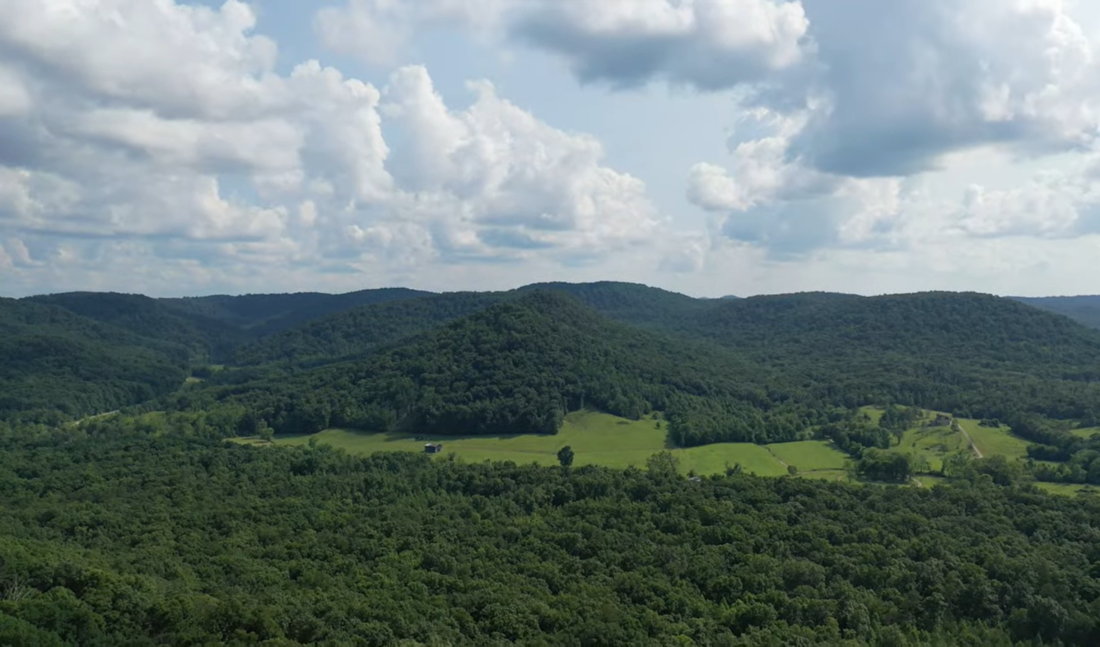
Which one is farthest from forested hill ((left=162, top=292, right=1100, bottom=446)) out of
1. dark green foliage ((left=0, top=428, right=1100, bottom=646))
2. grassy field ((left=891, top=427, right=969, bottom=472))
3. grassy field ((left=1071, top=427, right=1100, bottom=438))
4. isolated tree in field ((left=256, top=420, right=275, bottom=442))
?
dark green foliage ((left=0, top=428, right=1100, bottom=646))

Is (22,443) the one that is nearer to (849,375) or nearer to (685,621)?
(685,621)

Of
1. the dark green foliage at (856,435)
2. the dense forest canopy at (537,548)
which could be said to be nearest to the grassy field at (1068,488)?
the dense forest canopy at (537,548)

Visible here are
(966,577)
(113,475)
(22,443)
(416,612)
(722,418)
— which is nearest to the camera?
(416,612)

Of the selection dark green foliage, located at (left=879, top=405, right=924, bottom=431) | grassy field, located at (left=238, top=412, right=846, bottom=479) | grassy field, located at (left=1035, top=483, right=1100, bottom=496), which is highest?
dark green foliage, located at (left=879, top=405, right=924, bottom=431)

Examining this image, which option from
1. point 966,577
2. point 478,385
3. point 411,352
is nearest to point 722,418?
point 478,385

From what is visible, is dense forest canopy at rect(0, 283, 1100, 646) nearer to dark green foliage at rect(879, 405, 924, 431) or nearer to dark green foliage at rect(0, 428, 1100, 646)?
dark green foliage at rect(0, 428, 1100, 646)

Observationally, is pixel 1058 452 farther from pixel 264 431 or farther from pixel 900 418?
pixel 264 431
